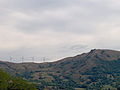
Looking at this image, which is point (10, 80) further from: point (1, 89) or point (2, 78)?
point (1, 89)

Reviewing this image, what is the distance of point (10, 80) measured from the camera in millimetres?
173875

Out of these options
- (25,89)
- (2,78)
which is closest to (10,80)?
(2,78)

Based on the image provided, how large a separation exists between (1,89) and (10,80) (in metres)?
20.6

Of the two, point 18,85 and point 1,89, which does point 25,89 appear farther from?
point 1,89

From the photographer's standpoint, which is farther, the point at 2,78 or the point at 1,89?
the point at 2,78

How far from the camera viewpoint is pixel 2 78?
172 meters

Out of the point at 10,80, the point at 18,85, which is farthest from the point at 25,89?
the point at 10,80

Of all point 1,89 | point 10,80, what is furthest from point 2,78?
point 1,89

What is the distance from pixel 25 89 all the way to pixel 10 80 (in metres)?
17.3

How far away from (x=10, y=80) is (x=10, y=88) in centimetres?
1084

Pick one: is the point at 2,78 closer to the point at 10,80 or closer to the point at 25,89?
the point at 10,80

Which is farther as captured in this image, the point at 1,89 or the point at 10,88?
the point at 10,88

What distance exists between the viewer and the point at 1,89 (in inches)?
6043

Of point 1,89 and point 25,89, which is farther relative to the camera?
point 25,89
